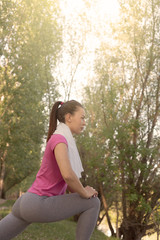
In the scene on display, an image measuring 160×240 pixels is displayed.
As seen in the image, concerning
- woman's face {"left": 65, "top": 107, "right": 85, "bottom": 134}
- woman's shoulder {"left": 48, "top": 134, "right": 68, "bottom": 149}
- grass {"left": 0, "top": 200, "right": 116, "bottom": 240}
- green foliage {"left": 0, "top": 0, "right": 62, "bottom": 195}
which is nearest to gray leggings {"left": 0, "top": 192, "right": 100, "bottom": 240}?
woman's shoulder {"left": 48, "top": 134, "right": 68, "bottom": 149}

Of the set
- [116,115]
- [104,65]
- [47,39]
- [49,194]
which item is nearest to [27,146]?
[47,39]

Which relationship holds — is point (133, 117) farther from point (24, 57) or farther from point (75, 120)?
point (75, 120)

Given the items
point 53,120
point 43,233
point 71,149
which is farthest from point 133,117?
point 71,149

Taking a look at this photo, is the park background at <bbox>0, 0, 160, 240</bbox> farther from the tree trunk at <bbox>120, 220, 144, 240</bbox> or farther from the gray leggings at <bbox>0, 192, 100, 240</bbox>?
the gray leggings at <bbox>0, 192, 100, 240</bbox>

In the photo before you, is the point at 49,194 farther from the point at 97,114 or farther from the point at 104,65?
the point at 97,114

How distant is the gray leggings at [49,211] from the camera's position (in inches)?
132

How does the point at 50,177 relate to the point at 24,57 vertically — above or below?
below

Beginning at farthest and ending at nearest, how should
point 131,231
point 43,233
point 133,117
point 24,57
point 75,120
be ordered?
point 24,57
point 131,231
point 133,117
point 43,233
point 75,120

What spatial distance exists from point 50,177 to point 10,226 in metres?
0.66

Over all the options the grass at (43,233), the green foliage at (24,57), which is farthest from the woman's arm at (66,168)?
the green foliage at (24,57)

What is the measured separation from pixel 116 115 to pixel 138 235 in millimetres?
7160

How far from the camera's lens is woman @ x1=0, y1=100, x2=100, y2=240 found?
3346 millimetres

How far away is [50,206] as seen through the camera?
3377 millimetres

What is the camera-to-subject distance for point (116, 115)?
1539cm
